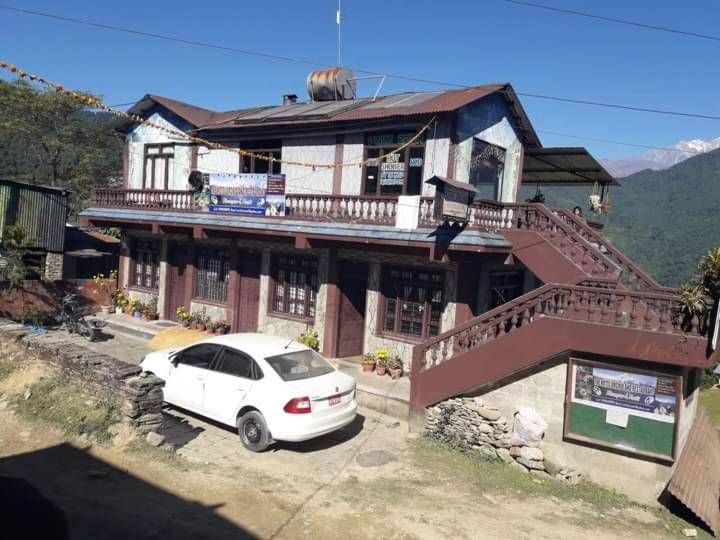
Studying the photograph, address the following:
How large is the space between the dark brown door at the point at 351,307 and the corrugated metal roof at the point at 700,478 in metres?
8.67

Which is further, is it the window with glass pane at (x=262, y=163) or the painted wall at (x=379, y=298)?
the window with glass pane at (x=262, y=163)

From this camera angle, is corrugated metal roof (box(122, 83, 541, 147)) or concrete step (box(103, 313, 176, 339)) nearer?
corrugated metal roof (box(122, 83, 541, 147))

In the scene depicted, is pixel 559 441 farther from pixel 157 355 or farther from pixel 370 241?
pixel 157 355

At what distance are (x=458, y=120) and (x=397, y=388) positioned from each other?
6806 millimetres

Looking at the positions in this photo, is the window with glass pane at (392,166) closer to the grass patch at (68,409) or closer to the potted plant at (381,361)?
the potted plant at (381,361)

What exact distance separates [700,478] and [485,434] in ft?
12.0

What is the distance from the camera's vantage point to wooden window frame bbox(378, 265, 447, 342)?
13.9 meters

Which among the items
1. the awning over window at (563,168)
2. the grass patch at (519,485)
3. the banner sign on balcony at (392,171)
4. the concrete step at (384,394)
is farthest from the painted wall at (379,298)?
the awning over window at (563,168)

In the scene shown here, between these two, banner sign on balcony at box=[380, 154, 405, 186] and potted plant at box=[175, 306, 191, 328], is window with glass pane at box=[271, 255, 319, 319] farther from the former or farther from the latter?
potted plant at box=[175, 306, 191, 328]

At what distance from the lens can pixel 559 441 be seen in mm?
9711

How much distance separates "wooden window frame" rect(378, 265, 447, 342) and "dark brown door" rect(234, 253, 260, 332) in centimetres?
476

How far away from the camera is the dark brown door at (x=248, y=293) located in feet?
57.3

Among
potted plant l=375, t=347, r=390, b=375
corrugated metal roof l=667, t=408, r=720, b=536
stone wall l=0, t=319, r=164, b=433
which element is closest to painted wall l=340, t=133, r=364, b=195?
potted plant l=375, t=347, r=390, b=375

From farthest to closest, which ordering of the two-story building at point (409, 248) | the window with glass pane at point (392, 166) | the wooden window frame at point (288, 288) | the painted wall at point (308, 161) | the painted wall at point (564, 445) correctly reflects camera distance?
1. the wooden window frame at point (288, 288)
2. the painted wall at point (308, 161)
3. the window with glass pane at point (392, 166)
4. the two-story building at point (409, 248)
5. the painted wall at point (564, 445)
